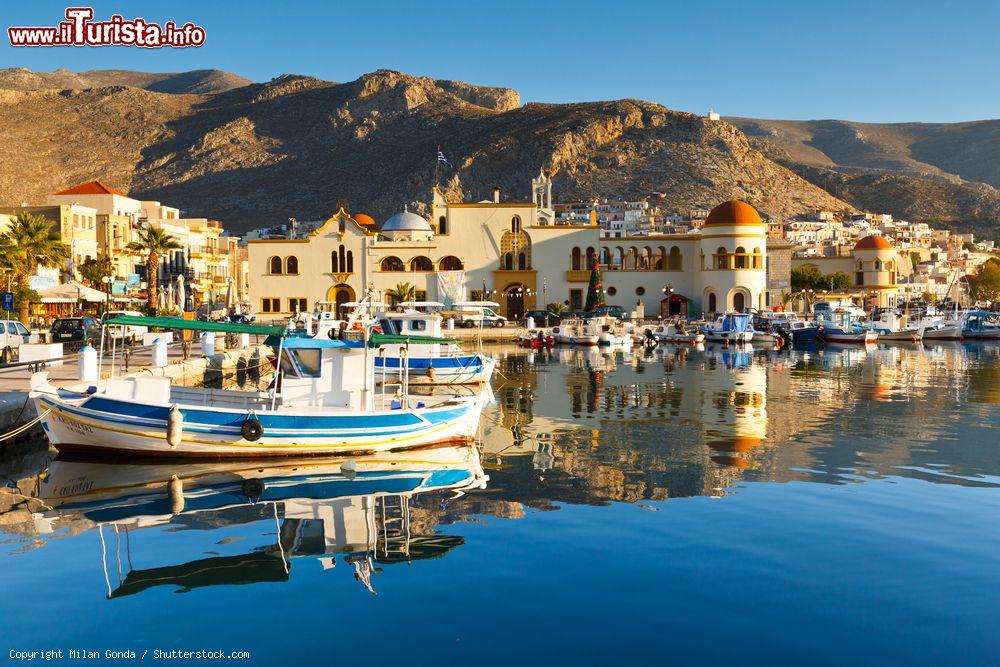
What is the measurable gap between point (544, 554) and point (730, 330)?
55580 millimetres

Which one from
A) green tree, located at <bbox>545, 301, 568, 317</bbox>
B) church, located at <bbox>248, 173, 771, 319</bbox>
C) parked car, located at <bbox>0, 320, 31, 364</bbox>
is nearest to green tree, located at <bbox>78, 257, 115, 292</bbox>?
church, located at <bbox>248, 173, 771, 319</bbox>

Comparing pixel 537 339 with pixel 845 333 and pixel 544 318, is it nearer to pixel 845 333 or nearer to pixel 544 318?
pixel 544 318

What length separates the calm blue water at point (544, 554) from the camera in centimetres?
1049

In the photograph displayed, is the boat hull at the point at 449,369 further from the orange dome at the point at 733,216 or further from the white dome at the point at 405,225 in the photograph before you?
the white dome at the point at 405,225

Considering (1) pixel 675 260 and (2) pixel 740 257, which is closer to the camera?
(2) pixel 740 257

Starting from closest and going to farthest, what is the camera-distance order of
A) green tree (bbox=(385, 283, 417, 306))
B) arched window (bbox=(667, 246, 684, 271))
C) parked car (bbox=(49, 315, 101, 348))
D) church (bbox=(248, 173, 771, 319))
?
parked car (bbox=(49, 315, 101, 348))
green tree (bbox=(385, 283, 417, 306))
church (bbox=(248, 173, 771, 319))
arched window (bbox=(667, 246, 684, 271))

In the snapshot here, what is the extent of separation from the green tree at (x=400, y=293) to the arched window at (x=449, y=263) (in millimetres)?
3646

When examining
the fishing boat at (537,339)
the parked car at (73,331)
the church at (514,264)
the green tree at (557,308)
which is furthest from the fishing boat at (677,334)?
the parked car at (73,331)

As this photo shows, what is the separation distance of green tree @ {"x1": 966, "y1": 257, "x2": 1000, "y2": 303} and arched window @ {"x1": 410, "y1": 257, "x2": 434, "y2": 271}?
3301 inches

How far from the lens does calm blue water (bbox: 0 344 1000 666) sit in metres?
10.5

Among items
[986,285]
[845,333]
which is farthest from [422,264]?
[986,285]

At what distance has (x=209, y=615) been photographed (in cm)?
1118

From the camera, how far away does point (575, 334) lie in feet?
212

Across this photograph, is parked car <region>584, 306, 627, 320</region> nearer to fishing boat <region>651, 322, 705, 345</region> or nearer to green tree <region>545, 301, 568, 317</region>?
green tree <region>545, 301, 568, 317</region>
